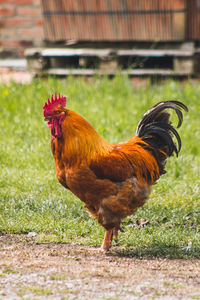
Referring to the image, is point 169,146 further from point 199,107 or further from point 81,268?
point 199,107

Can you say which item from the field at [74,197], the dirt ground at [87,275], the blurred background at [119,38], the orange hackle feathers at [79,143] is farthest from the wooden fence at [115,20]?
the dirt ground at [87,275]

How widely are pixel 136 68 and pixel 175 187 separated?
12.4 feet

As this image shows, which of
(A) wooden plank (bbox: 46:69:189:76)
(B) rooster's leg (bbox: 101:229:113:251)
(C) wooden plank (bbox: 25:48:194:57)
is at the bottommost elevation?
(B) rooster's leg (bbox: 101:229:113:251)

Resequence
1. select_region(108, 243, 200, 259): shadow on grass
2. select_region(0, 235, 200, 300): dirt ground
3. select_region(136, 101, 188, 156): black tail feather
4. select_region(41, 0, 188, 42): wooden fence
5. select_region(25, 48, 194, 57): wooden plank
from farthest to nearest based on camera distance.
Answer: select_region(25, 48, 194, 57): wooden plank
select_region(41, 0, 188, 42): wooden fence
select_region(136, 101, 188, 156): black tail feather
select_region(108, 243, 200, 259): shadow on grass
select_region(0, 235, 200, 300): dirt ground

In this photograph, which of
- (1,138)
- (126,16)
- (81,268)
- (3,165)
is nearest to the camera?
(81,268)

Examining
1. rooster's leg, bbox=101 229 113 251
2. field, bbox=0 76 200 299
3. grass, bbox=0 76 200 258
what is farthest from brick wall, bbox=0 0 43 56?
rooster's leg, bbox=101 229 113 251

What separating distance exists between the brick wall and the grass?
7.15 feet

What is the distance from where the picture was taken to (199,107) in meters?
7.68

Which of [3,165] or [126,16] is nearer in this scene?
[3,165]

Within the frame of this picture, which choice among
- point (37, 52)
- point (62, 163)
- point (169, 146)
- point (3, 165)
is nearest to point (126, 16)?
point (37, 52)

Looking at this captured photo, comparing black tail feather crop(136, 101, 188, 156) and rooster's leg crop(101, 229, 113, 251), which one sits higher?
black tail feather crop(136, 101, 188, 156)

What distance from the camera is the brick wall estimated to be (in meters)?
10.0

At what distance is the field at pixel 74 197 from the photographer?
4.62m

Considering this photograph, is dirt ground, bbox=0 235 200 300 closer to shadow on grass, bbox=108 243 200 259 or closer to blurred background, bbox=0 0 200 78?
shadow on grass, bbox=108 243 200 259
